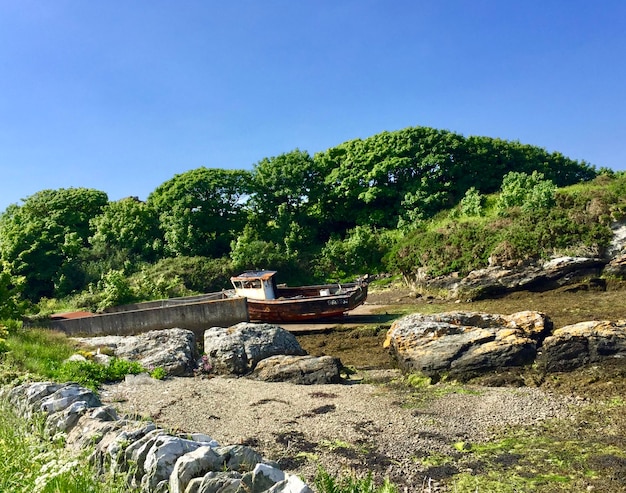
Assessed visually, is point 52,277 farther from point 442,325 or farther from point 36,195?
point 442,325

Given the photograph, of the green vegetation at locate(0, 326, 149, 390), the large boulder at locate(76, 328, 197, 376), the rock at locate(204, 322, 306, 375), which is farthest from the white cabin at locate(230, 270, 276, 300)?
the green vegetation at locate(0, 326, 149, 390)

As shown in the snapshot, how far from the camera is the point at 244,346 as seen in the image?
12.6 meters

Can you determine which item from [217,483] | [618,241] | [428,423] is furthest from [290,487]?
[618,241]

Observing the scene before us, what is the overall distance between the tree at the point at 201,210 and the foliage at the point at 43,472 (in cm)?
2771

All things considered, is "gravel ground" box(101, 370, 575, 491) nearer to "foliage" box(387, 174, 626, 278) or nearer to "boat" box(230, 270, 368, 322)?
"boat" box(230, 270, 368, 322)

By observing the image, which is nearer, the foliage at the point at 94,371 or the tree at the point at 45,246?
the foliage at the point at 94,371

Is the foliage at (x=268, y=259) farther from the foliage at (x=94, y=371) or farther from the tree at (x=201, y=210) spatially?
the foliage at (x=94, y=371)

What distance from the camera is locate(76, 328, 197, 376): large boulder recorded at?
11867 millimetres

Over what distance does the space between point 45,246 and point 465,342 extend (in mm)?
28401

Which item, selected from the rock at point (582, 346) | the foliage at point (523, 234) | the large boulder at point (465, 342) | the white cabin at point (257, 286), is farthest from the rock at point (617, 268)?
the white cabin at point (257, 286)

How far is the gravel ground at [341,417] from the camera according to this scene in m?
6.64

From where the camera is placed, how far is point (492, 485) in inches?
228

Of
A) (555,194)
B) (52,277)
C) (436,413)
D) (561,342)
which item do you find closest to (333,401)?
(436,413)

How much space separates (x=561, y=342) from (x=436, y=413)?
4.02 m
